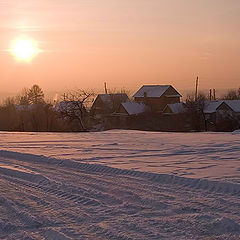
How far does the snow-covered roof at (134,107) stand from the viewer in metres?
69.7

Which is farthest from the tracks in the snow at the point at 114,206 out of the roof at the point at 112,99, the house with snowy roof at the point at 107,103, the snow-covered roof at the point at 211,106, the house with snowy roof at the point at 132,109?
the roof at the point at 112,99

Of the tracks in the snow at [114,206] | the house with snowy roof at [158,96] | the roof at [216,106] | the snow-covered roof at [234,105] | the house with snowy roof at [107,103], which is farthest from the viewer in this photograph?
the house with snowy roof at [107,103]

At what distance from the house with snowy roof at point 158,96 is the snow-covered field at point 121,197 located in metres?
60.6

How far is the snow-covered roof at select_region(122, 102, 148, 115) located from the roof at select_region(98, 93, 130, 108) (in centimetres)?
880

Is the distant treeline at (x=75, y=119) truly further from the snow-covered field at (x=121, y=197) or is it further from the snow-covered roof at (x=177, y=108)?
the snow-covered field at (x=121, y=197)

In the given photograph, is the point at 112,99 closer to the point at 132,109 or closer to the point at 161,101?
the point at 161,101

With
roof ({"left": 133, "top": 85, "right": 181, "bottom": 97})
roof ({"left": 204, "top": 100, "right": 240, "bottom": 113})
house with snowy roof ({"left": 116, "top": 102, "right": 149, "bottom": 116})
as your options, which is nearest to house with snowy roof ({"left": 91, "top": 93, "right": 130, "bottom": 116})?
roof ({"left": 133, "top": 85, "right": 181, "bottom": 97})

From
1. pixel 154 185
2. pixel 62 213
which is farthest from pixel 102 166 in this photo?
pixel 62 213

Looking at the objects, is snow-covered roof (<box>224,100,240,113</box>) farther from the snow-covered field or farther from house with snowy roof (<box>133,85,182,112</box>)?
the snow-covered field

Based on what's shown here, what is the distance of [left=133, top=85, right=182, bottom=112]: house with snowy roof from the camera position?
246 feet

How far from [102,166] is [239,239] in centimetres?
643

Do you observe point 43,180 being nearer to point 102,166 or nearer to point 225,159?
point 102,166

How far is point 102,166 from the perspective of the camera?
11.9 m

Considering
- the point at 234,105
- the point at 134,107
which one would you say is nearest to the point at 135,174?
the point at 234,105
